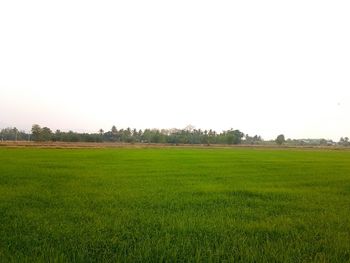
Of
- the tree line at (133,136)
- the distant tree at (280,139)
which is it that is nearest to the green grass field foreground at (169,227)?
the tree line at (133,136)

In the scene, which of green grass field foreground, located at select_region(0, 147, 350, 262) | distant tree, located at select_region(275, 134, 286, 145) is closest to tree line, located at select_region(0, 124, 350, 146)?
distant tree, located at select_region(275, 134, 286, 145)

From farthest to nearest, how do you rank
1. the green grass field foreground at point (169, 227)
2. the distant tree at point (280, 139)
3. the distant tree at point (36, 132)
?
the distant tree at point (280, 139), the distant tree at point (36, 132), the green grass field foreground at point (169, 227)

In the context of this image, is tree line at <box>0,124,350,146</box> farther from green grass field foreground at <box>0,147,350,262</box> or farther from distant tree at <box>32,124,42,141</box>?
green grass field foreground at <box>0,147,350,262</box>

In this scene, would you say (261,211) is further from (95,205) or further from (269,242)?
(95,205)

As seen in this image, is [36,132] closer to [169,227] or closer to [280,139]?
[280,139]

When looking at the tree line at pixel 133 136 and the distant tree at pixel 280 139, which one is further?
the distant tree at pixel 280 139

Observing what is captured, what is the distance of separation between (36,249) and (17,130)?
167232mm

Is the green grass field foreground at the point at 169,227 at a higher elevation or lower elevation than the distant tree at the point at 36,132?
lower

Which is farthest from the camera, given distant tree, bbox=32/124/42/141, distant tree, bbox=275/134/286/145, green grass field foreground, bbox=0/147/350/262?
distant tree, bbox=275/134/286/145

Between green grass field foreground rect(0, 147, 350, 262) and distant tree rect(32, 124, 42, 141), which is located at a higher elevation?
distant tree rect(32, 124, 42, 141)

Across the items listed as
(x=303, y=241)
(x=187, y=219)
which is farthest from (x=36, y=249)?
(x=303, y=241)

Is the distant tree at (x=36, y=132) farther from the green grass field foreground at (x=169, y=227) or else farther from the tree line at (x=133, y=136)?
the green grass field foreground at (x=169, y=227)

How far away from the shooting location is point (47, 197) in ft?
29.7

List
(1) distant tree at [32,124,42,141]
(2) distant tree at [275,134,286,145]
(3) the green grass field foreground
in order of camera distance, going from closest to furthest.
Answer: (3) the green grass field foreground < (1) distant tree at [32,124,42,141] < (2) distant tree at [275,134,286,145]
